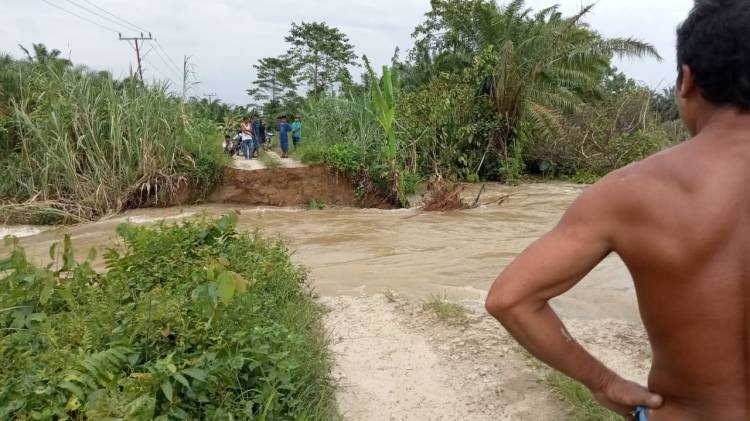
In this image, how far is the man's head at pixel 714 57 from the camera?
38.5 inches

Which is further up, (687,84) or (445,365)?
(687,84)

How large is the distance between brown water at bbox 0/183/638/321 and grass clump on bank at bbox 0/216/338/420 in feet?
2.30

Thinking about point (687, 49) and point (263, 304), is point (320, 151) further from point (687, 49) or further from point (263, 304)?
point (687, 49)

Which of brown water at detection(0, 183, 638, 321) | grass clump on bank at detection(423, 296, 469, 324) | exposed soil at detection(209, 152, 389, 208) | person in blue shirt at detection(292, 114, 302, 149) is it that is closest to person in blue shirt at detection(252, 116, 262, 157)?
person in blue shirt at detection(292, 114, 302, 149)

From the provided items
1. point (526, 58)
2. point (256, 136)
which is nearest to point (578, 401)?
point (526, 58)

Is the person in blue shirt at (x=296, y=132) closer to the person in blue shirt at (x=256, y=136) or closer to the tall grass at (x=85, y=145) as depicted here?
the person in blue shirt at (x=256, y=136)

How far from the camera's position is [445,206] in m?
10.3

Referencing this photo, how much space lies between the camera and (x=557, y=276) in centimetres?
110

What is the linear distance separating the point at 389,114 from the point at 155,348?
8217 millimetres

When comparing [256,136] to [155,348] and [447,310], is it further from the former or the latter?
[155,348]

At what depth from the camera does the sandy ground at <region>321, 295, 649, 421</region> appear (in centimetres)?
282

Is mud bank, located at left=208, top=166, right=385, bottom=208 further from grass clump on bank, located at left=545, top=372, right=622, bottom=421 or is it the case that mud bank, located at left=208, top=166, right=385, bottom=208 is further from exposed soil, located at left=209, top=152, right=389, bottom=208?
grass clump on bank, located at left=545, top=372, right=622, bottom=421

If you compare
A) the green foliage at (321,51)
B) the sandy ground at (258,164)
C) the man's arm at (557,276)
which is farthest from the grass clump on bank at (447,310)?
the green foliage at (321,51)

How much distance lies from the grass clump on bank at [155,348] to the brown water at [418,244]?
702 mm
